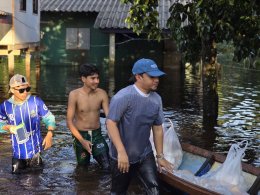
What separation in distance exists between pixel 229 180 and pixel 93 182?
2072 mm

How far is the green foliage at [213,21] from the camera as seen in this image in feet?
24.2

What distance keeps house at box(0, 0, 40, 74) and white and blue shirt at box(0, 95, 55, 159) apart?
9.49 metres

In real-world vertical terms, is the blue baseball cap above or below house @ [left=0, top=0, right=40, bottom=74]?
below

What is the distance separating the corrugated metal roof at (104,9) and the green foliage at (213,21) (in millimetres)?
12536

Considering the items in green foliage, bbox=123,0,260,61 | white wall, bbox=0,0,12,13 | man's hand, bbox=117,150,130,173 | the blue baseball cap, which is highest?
white wall, bbox=0,0,12,13

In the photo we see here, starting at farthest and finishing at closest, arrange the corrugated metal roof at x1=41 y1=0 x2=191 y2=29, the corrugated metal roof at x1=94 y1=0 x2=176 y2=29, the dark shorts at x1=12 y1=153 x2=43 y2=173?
1. the corrugated metal roof at x1=41 y1=0 x2=191 y2=29
2. the corrugated metal roof at x1=94 y1=0 x2=176 y2=29
3. the dark shorts at x1=12 y1=153 x2=43 y2=173

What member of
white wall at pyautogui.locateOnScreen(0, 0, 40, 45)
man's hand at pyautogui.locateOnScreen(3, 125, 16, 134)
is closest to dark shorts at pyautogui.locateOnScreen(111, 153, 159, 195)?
man's hand at pyautogui.locateOnScreen(3, 125, 16, 134)

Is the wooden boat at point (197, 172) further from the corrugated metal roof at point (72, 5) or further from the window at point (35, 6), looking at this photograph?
the corrugated metal roof at point (72, 5)

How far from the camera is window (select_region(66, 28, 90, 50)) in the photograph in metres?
25.3

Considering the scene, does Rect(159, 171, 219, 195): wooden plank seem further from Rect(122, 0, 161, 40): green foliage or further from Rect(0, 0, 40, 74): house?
Rect(0, 0, 40, 74): house

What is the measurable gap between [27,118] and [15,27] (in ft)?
35.8

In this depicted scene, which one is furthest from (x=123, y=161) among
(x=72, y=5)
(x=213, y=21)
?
(x=72, y=5)

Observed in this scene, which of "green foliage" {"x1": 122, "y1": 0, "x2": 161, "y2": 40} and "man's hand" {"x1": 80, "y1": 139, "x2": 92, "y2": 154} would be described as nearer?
"man's hand" {"x1": 80, "y1": 139, "x2": 92, "y2": 154}

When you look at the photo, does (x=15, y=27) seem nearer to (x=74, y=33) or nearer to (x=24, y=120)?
(x=74, y=33)
